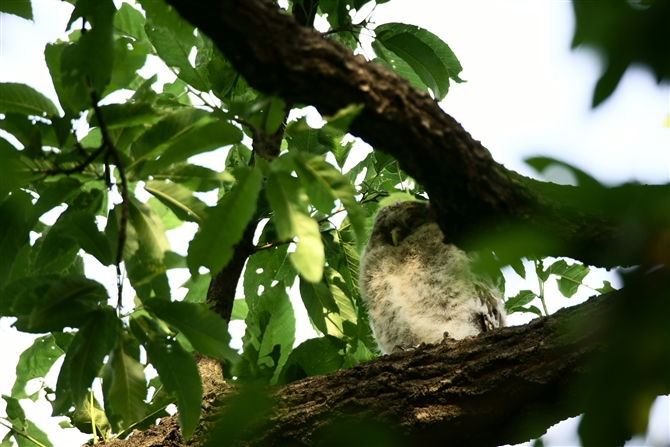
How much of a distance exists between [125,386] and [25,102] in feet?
2.16

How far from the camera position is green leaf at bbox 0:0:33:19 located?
134 centimetres

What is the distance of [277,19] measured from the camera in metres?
1.08

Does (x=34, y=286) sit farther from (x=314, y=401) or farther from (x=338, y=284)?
(x=338, y=284)

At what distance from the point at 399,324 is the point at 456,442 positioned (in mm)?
1227

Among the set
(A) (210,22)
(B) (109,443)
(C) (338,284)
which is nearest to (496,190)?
(A) (210,22)

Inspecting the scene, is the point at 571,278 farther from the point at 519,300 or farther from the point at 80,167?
the point at 80,167

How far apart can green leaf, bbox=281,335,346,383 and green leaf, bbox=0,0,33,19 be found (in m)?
1.29

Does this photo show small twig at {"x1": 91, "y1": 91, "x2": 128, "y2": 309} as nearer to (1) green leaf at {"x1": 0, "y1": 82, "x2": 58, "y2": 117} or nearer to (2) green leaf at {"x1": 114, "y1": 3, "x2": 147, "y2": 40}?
(1) green leaf at {"x1": 0, "y1": 82, "x2": 58, "y2": 117}

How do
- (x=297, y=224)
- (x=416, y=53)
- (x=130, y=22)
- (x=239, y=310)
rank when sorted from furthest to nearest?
(x=239, y=310), (x=130, y=22), (x=416, y=53), (x=297, y=224)

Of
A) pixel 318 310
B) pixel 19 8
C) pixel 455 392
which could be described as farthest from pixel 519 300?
pixel 19 8

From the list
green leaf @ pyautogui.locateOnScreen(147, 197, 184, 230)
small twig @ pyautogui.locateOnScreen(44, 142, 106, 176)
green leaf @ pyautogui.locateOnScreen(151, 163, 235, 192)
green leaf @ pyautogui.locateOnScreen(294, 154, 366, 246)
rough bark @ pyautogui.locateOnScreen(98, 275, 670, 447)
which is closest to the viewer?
green leaf @ pyautogui.locateOnScreen(294, 154, 366, 246)

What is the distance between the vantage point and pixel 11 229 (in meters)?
1.27

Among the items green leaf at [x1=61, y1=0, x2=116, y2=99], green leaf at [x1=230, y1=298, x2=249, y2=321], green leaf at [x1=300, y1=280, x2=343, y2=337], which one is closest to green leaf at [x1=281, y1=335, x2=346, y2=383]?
green leaf at [x1=300, y1=280, x2=343, y2=337]

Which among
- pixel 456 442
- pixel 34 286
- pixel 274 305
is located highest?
pixel 274 305
